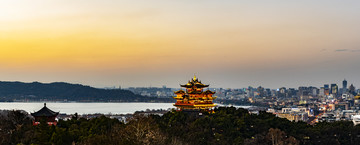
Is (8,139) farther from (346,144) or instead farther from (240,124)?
(346,144)

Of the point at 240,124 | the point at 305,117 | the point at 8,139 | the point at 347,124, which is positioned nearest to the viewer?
the point at 8,139

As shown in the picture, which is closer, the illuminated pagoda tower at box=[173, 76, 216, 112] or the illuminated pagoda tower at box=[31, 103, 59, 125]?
the illuminated pagoda tower at box=[31, 103, 59, 125]

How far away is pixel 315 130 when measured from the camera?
115 ft

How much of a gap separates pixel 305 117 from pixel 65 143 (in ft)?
320

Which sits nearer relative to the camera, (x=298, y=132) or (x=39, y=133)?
(x=39, y=133)

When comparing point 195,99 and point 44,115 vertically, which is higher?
point 195,99

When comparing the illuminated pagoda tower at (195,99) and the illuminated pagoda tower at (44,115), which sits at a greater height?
the illuminated pagoda tower at (195,99)

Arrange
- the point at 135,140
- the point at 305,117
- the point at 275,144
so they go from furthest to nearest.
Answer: the point at 305,117 < the point at 275,144 < the point at 135,140

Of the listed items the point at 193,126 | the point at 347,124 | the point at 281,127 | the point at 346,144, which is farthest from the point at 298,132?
the point at 193,126

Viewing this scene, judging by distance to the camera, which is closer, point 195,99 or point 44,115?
point 44,115

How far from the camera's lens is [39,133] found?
2258 centimetres

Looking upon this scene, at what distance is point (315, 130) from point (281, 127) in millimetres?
2613

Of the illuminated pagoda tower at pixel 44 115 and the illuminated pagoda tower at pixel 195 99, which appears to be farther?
the illuminated pagoda tower at pixel 195 99

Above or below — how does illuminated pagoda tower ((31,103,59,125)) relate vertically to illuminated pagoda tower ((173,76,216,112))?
below
